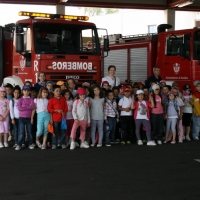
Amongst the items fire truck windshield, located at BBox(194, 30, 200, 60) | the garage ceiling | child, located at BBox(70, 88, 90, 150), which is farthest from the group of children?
the garage ceiling

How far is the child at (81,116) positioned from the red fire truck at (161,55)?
4086 mm

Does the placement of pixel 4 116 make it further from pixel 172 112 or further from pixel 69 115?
pixel 172 112

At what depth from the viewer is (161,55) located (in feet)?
45.0

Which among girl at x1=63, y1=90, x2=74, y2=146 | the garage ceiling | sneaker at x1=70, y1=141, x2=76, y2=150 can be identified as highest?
the garage ceiling

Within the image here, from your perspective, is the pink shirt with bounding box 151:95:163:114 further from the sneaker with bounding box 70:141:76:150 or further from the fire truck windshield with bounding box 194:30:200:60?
the fire truck windshield with bounding box 194:30:200:60

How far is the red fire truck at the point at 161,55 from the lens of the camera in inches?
497

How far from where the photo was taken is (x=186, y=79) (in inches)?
504

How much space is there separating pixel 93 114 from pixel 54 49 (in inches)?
90.8

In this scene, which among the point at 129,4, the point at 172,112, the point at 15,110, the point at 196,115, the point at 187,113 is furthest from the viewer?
the point at 129,4

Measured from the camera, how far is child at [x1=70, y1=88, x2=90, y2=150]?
988 centimetres

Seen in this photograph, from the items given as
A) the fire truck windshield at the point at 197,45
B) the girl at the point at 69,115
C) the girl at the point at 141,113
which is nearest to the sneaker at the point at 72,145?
the girl at the point at 69,115

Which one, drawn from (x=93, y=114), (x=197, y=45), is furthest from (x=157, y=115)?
(x=197, y=45)

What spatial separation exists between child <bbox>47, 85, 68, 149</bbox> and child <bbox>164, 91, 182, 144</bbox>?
8.59 ft

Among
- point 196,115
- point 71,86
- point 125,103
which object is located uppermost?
point 71,86
